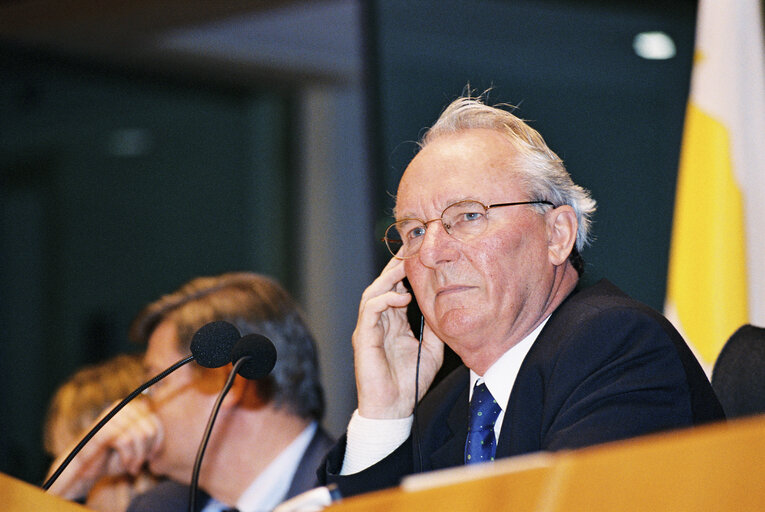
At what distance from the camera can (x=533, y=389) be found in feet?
5.40

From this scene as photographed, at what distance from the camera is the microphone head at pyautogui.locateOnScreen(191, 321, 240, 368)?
67.5 inches

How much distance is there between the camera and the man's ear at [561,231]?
182 centimetres

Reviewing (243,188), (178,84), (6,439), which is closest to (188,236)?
(243,188)

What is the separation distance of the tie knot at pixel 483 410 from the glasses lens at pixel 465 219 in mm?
295

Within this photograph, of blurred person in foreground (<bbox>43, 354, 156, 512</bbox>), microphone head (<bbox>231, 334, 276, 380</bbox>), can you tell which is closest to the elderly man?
microphone head (<bbox>231, 334, 276, 380</bbox>)

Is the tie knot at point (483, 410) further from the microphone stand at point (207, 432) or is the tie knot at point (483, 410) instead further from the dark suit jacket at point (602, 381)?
the microphone stand at point (207, 432)

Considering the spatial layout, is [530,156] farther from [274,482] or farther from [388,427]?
[274,482]

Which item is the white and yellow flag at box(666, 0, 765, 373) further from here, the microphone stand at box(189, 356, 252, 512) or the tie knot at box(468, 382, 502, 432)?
the microphone stand at box(189, 356, 252, 512)

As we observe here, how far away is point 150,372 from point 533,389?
1.36m

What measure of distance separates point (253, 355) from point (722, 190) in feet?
4.45

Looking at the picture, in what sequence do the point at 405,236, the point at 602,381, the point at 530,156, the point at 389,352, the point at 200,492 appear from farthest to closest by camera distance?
the point at 200,492 → the point at 389,352 → the point at 405,236 → the point at 530,156 → the point at 602,381

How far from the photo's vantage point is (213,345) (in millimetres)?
1721

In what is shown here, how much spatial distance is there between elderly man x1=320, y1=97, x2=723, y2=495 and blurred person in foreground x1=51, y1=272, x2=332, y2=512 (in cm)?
47

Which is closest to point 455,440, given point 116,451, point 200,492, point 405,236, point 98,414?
point 405,236
